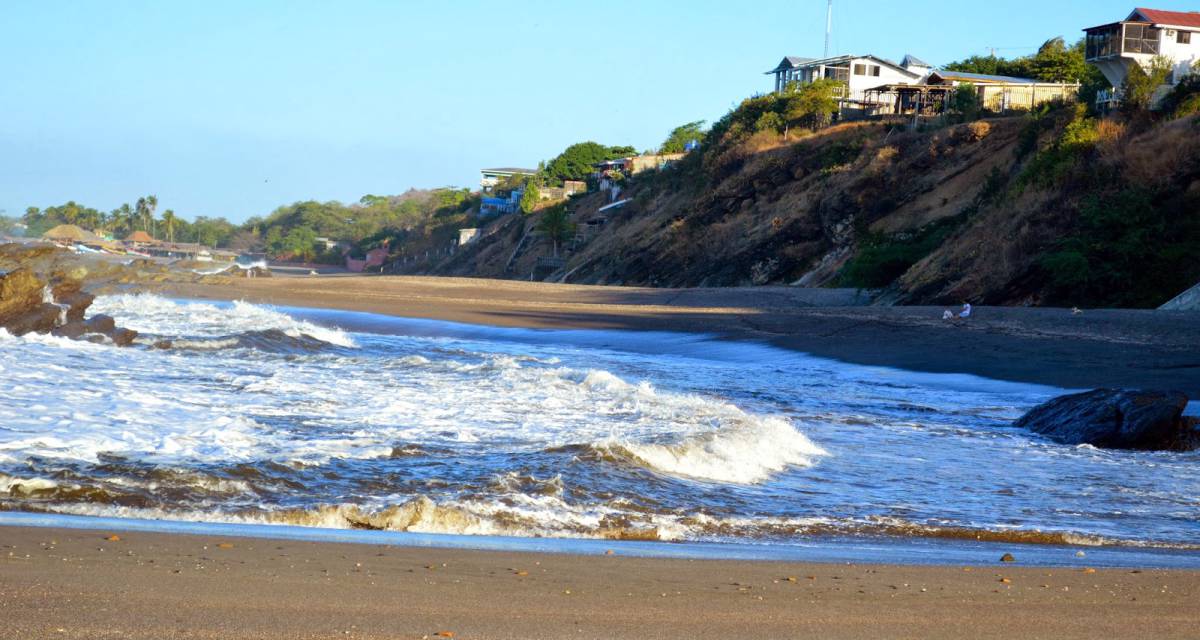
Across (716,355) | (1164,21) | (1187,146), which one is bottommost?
(716,355)

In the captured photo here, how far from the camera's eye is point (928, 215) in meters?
39.7

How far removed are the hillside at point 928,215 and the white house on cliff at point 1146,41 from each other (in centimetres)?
330

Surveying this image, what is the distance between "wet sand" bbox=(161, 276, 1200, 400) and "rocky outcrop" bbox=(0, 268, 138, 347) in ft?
38.8

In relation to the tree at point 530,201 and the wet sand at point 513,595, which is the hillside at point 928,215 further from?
the wet sand at point 513,595

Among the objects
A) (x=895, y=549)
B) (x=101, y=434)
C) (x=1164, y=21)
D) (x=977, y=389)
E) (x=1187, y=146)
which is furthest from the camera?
(x=1164, y=21)

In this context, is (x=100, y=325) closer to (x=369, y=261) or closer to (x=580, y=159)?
(x=580, y=159)

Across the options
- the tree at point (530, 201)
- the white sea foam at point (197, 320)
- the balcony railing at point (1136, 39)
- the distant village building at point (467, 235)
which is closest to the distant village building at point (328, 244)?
the distant village building at point (467, 235)

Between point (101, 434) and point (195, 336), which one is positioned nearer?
point (101, 434)

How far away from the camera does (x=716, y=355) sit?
2189cm

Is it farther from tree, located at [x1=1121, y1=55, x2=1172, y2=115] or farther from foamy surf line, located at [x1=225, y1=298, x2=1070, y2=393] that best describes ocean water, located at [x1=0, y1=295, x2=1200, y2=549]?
tree, located at [x1=1121, y1=55, x2=1172, y2=115]

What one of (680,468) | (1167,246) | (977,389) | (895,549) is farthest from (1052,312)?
(895,549)

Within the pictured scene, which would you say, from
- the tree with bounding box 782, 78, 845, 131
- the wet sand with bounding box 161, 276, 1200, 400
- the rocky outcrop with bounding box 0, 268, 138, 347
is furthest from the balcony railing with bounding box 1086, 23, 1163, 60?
the rocky outcrop with bounding box 0, 268, 138, 347

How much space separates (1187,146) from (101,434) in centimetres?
2665

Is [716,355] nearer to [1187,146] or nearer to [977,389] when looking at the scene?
[977,389]
